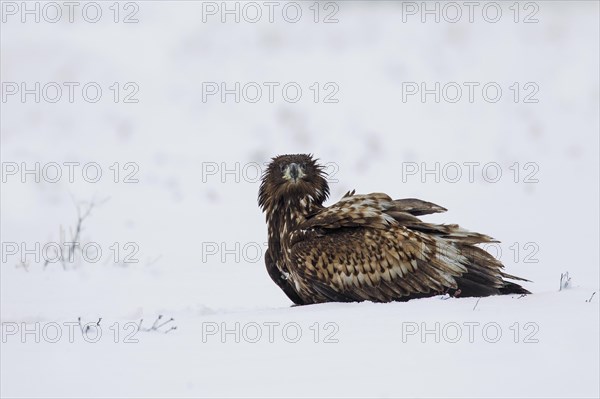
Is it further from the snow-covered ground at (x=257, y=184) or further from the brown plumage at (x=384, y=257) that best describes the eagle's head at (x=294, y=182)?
the snow-covered ground at (x=257, y=184)

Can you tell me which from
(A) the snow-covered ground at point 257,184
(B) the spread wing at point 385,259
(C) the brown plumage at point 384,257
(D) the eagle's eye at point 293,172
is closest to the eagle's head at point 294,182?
(D) the eagle's eye at point 293,172

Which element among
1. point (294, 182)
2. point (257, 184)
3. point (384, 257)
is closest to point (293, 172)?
point (294, 182)

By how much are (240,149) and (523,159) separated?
192 inches

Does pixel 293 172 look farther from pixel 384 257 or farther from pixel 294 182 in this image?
pixel 384 257

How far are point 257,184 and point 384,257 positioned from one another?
9.73 meters

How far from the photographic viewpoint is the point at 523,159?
63.7ft

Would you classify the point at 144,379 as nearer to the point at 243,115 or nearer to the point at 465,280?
the point at 465,280

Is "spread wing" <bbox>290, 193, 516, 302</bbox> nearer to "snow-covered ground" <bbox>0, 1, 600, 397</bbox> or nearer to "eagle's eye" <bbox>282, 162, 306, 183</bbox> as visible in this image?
"snow-covered ground" <bbox>0, 1, 600, 397</bbox>

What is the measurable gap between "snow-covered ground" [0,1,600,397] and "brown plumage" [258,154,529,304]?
1.08 feet

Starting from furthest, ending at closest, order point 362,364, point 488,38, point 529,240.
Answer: point 488,38
point 529,240
point 362,364

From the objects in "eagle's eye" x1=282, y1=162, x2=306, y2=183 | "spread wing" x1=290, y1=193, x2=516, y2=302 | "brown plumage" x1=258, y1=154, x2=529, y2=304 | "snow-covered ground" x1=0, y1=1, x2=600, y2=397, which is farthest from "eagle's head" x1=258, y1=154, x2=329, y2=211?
"snow-covered ground" x1=0, y1=1, x2=600, y2=397

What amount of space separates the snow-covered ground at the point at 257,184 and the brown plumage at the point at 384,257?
12.9 inches

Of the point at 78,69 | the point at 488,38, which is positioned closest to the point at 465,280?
the point at 78,69

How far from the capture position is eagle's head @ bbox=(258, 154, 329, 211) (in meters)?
9.12
